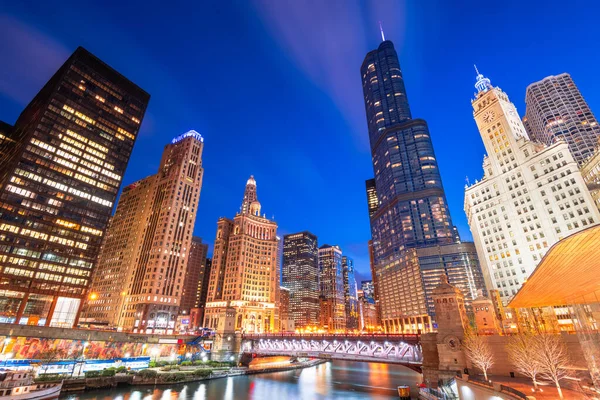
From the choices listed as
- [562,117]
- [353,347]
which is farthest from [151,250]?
[562,117]

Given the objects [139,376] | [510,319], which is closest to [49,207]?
[139,376]

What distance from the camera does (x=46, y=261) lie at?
10100cm

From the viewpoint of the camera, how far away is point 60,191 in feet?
354

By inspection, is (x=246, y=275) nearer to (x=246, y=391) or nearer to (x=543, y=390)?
(x=246, y=391)

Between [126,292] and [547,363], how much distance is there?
15602 centimetres

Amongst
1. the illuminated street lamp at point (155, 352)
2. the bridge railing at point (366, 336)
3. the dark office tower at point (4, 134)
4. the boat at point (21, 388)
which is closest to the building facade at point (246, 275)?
the illuminated street lamp at point (155, 352)

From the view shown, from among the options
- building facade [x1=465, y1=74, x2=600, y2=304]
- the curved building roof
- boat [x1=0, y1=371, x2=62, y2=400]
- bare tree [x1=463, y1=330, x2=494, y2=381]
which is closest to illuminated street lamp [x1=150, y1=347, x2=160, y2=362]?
boat [x1=0, y1=371, x2=62, y2=400]

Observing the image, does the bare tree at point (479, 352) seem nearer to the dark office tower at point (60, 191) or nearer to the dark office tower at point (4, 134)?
the dark office tower at point (60, 191)

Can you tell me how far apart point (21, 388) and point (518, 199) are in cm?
12993

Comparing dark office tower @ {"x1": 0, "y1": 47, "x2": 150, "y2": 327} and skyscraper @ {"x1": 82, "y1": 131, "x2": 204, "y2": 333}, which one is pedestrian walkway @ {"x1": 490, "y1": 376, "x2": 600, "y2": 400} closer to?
skyscraper @ {"x1": 82, "y1": 131, "x2": 204, "y2": 333}

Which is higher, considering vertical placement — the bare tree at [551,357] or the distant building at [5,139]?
the distant building at [5,139]

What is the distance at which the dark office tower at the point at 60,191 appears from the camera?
9619cm

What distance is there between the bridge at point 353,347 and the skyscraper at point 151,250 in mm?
64442

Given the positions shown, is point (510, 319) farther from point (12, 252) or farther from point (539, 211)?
point (12, 252)
